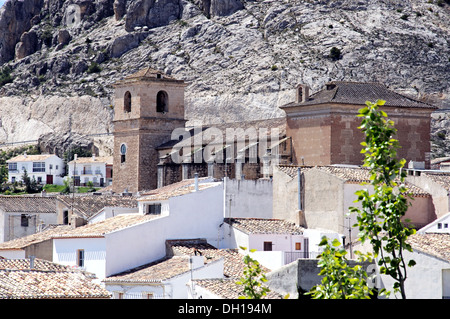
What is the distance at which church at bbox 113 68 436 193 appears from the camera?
2136 inches

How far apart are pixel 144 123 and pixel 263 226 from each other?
111ft

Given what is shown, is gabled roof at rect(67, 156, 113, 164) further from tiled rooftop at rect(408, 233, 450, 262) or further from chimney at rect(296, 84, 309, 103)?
tiled rooftop at rect(408, 233, 450, 262)

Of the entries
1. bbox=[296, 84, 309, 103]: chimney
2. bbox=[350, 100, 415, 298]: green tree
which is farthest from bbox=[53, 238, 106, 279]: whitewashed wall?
bbox=[296, 84, 309, 103]: chimney

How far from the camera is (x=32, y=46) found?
127125 mm

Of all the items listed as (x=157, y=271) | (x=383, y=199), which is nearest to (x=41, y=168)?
(x=157, y=271)

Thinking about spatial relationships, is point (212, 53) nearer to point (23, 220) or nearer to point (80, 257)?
point (23, 220)

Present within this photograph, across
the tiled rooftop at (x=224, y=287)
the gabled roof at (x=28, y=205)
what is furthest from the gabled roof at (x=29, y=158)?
the tiled rooftop at (x=224, y=287)

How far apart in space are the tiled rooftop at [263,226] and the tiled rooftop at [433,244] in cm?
601

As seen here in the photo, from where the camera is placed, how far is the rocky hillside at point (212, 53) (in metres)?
100

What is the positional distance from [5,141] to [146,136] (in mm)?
51841

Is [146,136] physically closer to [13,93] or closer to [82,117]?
[82,117]

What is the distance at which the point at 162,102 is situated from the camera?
7144cm

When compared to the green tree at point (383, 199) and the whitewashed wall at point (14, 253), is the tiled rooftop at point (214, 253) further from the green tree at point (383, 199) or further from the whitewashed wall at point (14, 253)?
the green tree at point (383, 199)

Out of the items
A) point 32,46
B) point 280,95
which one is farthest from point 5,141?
point 280,95
